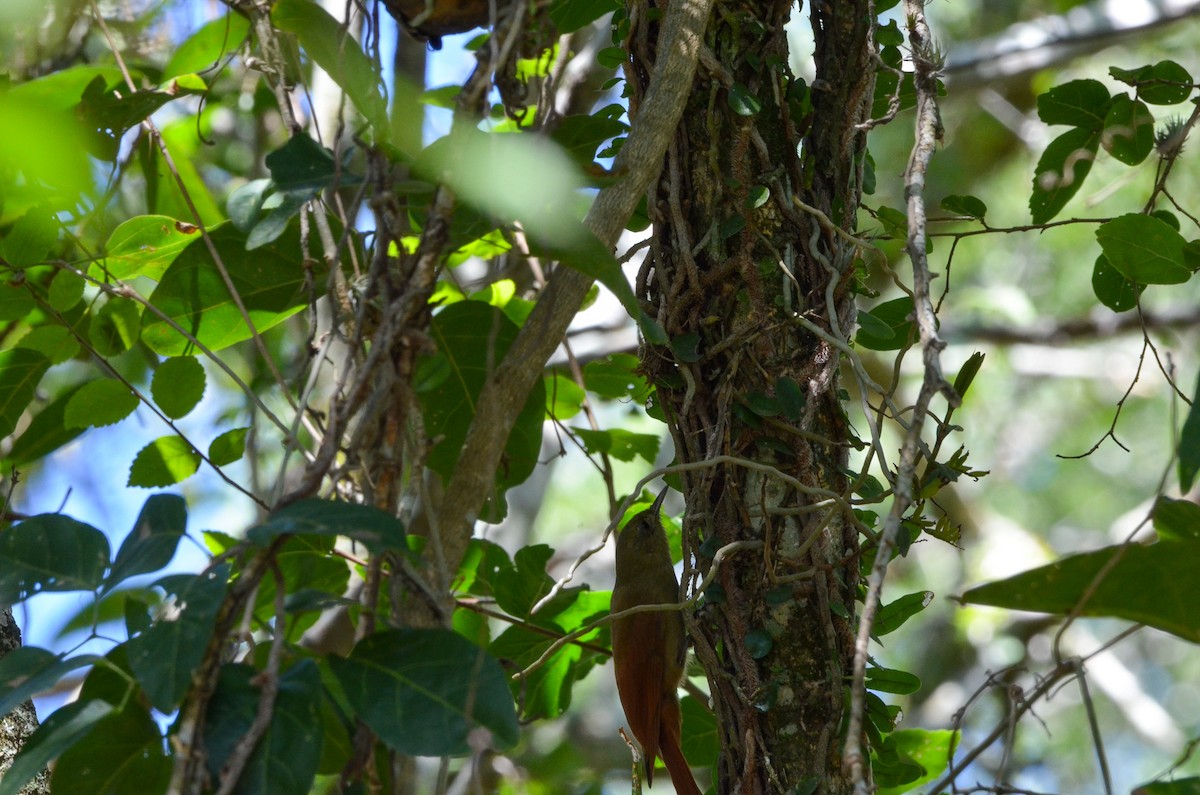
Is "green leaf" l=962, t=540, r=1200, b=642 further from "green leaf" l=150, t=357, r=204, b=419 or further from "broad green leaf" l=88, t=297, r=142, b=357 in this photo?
"broad green leaf" l=88, t=297, r=142, b=357

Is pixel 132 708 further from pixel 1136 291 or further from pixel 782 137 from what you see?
pixel 1136 291

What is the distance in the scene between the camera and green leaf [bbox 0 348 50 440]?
1.54 m

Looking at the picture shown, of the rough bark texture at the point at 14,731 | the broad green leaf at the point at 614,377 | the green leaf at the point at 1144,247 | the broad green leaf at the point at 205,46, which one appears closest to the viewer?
the green leaf at the point at 1144,247

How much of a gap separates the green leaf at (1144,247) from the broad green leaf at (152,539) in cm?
109

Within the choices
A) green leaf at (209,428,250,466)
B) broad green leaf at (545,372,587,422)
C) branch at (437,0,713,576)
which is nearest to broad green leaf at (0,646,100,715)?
branch at (437,0,713,576)

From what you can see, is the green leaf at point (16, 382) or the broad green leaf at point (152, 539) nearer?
the broad green leaf at point (152, 539)

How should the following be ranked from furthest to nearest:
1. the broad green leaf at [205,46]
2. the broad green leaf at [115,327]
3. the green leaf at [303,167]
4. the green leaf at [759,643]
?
1. the broad green leaf at [205,46]
2. the broad green leaf at [115,327]
3. the green leaf at [759,643]
4. the green leaf at [303,167]

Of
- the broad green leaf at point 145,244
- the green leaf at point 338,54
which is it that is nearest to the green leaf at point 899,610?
the green leaf at point 338,54

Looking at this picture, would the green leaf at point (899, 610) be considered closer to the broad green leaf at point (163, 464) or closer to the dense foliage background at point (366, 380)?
the dense foliage background at point (366, 380)

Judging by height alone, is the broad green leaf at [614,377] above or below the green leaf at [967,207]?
below

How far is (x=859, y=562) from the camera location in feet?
4.09

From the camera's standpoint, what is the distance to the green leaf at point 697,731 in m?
1.54

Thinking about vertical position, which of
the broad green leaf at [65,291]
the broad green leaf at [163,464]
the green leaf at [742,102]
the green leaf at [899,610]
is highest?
the green leaf at [742,102]

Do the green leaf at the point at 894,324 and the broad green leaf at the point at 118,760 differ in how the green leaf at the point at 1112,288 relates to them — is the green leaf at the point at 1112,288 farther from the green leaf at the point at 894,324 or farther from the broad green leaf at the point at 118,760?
the broad green leaf at the point at 118,760
